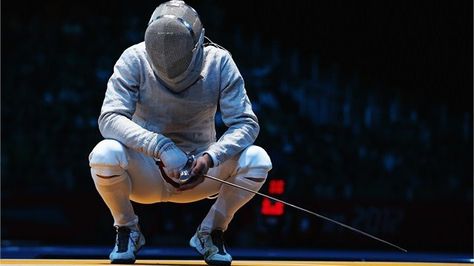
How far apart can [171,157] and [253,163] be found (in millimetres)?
314

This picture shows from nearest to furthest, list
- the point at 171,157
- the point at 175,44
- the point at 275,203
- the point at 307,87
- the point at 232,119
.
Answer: the point at 171,157, the point at 175,44, the point at 232,119, the point at 275,203, the point at 307,87

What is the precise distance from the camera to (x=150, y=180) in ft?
11.0

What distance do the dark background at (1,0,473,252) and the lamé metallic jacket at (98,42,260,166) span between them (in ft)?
9.74

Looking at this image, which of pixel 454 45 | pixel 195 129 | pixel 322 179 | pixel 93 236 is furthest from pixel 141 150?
pixel 454 45

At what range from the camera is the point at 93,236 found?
6.01 metres

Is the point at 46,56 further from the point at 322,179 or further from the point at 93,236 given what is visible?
the point at 322,179

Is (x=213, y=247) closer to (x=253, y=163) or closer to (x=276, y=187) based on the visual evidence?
(x=253, y=163)

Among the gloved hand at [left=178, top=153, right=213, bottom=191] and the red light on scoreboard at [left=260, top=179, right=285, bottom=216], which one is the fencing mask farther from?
the red light on scoreboard at [left=260, top=179, right=285, bottom=216]

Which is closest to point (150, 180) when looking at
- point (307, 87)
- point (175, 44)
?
point (175, 44)

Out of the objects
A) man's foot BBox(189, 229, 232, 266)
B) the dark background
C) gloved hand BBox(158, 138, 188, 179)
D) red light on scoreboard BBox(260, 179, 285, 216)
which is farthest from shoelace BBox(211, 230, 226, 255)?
the dark background

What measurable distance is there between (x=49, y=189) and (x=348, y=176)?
1959 mm

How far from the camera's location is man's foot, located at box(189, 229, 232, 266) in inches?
127

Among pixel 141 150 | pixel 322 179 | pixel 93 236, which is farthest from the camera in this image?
pixel 322 179

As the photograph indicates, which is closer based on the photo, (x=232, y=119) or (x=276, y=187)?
(x=232, y=119)
